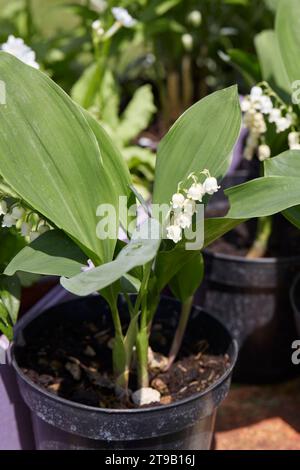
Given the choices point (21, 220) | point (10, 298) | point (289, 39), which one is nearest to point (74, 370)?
point (10, 298)

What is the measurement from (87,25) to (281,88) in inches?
33.5

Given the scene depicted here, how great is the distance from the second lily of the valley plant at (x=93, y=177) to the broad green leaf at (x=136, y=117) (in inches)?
33.3

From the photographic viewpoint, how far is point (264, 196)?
85cm

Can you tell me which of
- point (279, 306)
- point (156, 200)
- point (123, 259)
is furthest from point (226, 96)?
point (279, 306)

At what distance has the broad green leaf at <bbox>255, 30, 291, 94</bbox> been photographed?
4.19ft

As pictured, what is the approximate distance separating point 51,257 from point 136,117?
0.99 metres

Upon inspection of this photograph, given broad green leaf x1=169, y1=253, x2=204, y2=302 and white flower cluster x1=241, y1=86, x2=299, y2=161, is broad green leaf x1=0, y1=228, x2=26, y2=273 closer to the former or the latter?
broad green leaf x1=169, y1=253, x2=204, y2=302

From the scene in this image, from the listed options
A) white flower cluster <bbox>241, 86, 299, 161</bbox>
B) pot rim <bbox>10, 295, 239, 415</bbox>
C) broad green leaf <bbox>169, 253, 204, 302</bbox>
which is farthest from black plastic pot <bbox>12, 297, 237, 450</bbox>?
white flower cluster <bbox>241, 86, 299, 161</bbox>

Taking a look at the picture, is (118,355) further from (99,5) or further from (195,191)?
(99,5)

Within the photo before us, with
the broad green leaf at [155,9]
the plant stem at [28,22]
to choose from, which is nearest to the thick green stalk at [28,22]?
the plant stem at [28,22]

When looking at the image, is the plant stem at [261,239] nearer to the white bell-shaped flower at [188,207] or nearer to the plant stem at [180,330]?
the plant stem at [180,330]

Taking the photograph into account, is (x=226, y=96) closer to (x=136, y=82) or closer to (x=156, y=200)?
(x=156, y=200)

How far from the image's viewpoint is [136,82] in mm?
2195

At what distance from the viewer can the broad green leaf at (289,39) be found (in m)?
1.14
